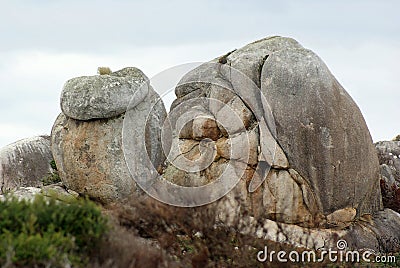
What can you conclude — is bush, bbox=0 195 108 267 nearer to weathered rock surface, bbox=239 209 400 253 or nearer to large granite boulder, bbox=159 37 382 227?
weathered rock surface, bbox=239 209 400 253

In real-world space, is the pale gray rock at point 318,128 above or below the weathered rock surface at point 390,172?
above

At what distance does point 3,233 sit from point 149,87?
11162 millimetres

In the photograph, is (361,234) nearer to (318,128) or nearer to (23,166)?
(318,128)

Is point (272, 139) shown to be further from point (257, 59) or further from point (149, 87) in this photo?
point (149, 87)

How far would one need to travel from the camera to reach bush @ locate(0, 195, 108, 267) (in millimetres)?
6641

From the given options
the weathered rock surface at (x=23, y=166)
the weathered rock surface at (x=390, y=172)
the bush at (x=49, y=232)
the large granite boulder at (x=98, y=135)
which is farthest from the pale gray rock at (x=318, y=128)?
the bush at (x=49, y=232)

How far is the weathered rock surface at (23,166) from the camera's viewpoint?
21172 mm

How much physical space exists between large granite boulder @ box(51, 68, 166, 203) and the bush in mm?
9162

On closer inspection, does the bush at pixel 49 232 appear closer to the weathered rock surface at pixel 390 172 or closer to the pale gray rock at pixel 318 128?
the pale gray rock at pixel 318 128

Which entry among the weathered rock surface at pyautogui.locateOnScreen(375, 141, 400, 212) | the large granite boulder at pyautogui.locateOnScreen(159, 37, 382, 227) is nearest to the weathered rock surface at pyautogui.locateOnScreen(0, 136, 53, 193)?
the large granite boulder at pyautogui.locateOnScreen(159, 37, 382, 227)

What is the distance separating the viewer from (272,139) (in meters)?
15.8

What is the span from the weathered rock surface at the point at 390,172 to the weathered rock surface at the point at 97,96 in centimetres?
712

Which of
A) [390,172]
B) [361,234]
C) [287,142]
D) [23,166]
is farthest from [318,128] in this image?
[23,166]

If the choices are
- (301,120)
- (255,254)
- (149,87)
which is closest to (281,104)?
(301,120)
